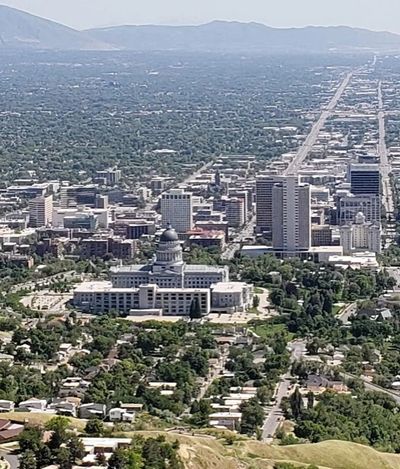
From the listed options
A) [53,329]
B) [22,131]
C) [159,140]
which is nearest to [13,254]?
[53,329]

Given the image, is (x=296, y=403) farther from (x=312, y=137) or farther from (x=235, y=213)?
(x=312, y=137)

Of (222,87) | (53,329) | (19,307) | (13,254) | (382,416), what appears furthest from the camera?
(222,87)

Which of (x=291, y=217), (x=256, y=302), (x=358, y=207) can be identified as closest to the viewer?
(x=256, y=302)

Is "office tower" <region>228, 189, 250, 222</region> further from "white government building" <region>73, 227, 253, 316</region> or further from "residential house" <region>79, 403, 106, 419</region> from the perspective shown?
"residential house" <region>79, 403, 106, 419</region>

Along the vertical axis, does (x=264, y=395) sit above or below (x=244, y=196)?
below

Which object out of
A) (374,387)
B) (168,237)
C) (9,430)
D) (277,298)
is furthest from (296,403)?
(168,237)

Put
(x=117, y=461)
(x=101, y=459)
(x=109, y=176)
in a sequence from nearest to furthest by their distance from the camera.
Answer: (x=117, y=461) → (x=101, y=459) → (x=109, y=176)

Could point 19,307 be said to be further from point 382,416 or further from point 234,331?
point 382,416
